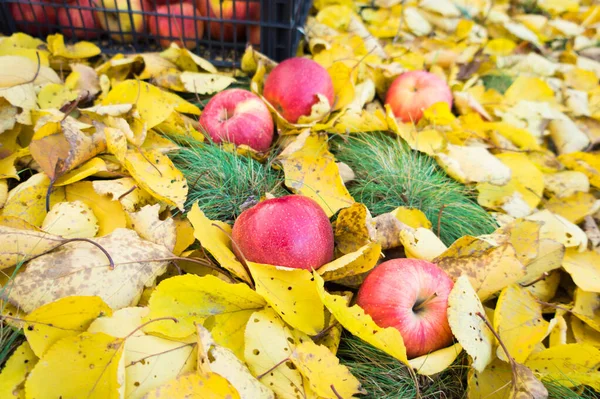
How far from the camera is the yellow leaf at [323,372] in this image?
26.6 inches

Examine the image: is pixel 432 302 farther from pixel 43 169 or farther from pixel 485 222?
pixel 43 169

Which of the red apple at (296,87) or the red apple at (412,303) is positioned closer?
the red apple at (412,303)

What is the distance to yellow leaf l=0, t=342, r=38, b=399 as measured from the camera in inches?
24.7

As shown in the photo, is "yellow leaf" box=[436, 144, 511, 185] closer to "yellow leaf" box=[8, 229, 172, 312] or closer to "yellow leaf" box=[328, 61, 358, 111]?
"yellow leaf" box=[328, 61, 358, 111]

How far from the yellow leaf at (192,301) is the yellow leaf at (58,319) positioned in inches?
3.1

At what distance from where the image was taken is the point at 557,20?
2.30 meters

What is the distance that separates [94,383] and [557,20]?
8.53ft

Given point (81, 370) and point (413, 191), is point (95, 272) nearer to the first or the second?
Answer: point (81, 370)

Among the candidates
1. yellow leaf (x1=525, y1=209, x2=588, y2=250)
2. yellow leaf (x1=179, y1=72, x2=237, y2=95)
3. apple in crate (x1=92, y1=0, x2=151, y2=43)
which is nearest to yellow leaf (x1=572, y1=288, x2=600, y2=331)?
yellow leaf (x1=525, y1=209, x2=588, y2=250)

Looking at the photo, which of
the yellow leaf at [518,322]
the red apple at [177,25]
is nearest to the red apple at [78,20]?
the red apple at [177,25]

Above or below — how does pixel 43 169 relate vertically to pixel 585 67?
above

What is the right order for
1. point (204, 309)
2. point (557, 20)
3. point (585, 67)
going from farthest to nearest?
point (557, 20)
point (585, 67)
point (204, 309)

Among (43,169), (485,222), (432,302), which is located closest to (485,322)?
(432,302)

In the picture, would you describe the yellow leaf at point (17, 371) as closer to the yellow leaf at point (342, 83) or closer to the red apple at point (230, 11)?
the yellow leaf at point (342, 83)
